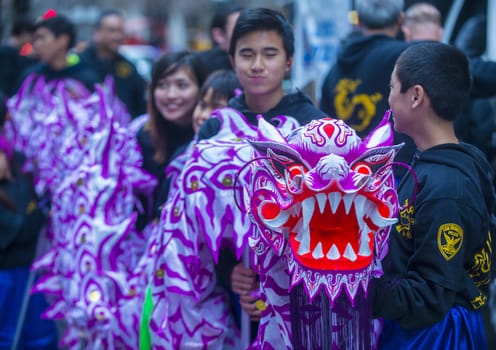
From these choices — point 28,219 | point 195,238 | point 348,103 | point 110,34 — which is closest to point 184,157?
point 195,238

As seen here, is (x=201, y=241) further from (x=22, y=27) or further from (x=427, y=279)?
(x=22, y=27)

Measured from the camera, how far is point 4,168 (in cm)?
492

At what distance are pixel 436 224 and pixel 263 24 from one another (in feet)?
3.62

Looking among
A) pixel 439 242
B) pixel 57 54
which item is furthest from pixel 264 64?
pixel 57 54

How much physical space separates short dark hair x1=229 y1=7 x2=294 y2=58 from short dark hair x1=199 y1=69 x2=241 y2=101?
545 millimetres

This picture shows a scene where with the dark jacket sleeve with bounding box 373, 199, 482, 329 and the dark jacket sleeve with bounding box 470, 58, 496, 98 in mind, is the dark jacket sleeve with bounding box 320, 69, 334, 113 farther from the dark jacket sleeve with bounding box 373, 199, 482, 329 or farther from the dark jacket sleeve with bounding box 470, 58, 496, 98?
the dark jacket sleeve with bounding box 373, 199, 482, 329

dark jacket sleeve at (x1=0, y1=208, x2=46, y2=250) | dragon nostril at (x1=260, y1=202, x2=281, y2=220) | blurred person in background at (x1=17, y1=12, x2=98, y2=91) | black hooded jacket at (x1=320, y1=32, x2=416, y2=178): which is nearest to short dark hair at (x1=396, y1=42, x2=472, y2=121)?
dragon nostril at (x1=260, y1=202, x2=281, y2=220)

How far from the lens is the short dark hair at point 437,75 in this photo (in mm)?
2748

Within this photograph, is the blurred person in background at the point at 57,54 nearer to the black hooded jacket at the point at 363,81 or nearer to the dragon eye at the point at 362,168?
the black hooded jacket at the point at 363,81

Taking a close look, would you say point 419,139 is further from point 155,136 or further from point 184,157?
point 155,136

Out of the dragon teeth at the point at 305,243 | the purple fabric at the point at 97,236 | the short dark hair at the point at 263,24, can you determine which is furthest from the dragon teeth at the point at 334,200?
the purple fabric at the point at 97,236

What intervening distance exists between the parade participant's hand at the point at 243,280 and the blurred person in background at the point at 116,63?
14.9ft

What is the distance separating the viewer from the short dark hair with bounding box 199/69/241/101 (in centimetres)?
382

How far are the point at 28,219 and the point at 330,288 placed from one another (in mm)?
3032
